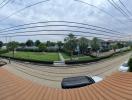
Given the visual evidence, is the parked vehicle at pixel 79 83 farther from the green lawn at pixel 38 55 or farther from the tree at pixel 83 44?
the green lawn at pixel 38 55

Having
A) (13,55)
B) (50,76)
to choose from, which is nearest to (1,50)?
(13,55)

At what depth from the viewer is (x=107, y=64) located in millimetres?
35938

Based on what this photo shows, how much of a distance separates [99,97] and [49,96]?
245 centimetres

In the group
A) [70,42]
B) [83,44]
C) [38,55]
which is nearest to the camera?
[83,44]

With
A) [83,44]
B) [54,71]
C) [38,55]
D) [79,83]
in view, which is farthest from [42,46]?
[79,83]

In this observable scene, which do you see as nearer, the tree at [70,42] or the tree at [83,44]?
the tree at [83,44]

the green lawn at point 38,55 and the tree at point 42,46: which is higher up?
the tree at point 42,46

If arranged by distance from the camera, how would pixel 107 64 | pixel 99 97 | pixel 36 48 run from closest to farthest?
pixel 99 97, pixel 36 48, pixel 107 64

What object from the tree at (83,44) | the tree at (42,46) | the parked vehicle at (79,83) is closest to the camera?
the parked vehicle at (79,83)

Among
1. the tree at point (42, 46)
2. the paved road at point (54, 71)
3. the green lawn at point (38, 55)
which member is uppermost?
the tree at point (42, 46)

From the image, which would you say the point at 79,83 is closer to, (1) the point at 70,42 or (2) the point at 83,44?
(2) the point at 83,44

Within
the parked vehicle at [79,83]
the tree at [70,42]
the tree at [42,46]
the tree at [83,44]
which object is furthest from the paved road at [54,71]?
the parked vehicle at [79,83]

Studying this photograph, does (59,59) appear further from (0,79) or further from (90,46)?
(0,79)

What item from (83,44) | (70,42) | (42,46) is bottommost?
(42,46)
